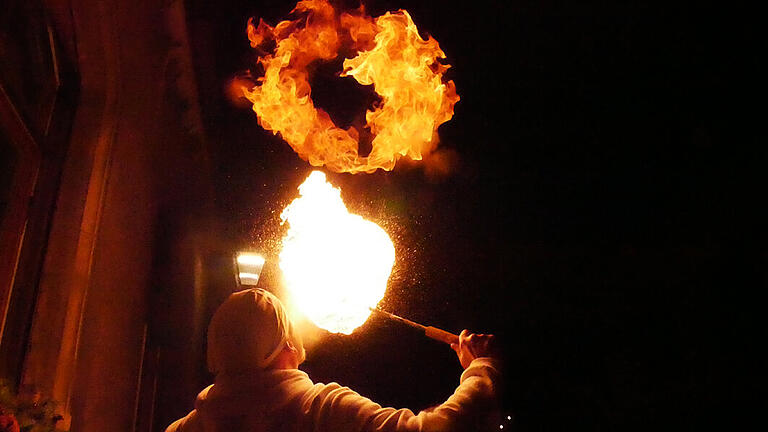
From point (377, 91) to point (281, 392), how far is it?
10.00 feet

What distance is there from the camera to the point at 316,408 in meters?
2.29

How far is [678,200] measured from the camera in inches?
410

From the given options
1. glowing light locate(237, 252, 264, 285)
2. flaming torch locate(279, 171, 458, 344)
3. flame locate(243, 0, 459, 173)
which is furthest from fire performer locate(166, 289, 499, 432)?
glowing light locate(237, 252, 264, 285)

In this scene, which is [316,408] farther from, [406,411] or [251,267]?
[251,267]

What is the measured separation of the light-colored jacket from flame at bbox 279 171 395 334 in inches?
25.7

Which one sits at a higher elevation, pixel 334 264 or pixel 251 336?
pixel 334 264

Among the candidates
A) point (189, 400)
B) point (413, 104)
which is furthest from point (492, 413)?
point (189, 400)

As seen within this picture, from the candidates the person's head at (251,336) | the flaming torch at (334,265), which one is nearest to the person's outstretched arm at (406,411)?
the person's head at (251,336)

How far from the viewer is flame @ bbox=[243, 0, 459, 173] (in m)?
4.55

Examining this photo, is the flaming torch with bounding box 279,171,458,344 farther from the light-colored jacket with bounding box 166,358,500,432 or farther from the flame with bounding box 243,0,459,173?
the flame with bounding box 243,0,459,173

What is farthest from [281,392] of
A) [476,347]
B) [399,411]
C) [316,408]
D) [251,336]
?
[476,347]

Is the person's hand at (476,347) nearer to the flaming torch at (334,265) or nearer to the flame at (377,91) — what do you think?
the flaming torch at (334,265)

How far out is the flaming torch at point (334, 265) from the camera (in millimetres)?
3061

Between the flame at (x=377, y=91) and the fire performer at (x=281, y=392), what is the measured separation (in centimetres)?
203
